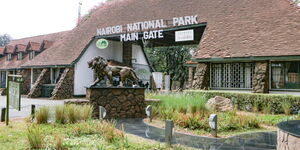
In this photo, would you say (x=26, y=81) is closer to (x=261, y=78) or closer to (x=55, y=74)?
(x=55, y=74)

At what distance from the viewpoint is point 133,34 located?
65.6 feet

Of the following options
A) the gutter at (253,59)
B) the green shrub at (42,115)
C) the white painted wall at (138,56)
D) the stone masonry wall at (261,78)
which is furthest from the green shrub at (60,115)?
the white painted wall at (138,56)

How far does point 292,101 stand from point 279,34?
4239mm

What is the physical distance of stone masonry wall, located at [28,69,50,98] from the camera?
22.6m

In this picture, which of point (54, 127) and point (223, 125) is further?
point (223, 125)

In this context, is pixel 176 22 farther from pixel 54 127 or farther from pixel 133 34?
pixel 54 127

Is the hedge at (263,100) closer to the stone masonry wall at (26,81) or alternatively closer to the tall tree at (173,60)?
the stone masonry wall at (26,81)

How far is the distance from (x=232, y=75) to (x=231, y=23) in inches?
135

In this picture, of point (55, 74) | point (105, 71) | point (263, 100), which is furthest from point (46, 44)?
point (263, 100)

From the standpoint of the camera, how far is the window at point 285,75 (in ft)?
46.0

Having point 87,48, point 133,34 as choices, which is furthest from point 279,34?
point 87,48

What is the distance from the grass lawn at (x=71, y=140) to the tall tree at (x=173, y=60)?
1179 inches

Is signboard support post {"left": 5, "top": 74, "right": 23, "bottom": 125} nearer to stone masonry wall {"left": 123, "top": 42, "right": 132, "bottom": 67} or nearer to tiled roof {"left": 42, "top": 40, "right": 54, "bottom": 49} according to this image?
stone masonry wall {"left": 123, "top": 42, "right": 132, "bottom": 67}

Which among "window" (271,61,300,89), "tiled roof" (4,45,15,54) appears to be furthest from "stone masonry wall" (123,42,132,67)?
"tiled roof" (4,45,15,54)
